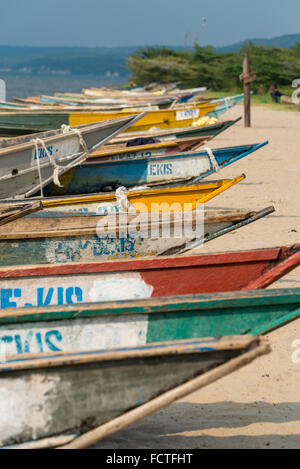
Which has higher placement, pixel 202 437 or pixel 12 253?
pixel 12 253

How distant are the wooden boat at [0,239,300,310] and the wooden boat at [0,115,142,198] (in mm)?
4159

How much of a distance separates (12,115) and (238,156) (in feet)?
18.6

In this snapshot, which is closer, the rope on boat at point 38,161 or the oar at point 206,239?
the oar at point 206,239

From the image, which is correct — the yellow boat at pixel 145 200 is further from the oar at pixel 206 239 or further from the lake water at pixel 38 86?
the lake water at pixel 38 86

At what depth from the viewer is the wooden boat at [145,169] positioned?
8.90 metres

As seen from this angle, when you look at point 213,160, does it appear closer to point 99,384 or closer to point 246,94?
point 99,384

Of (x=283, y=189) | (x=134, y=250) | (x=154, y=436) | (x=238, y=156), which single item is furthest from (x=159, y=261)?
(x=283, y=189)

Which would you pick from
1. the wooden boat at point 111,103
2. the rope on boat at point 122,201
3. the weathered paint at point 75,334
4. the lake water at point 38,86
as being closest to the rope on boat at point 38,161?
the rope on boat at point 122,201

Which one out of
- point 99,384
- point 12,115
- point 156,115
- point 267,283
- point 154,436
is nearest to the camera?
point 99,384

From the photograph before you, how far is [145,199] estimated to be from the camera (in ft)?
24.7

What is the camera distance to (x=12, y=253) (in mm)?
5445

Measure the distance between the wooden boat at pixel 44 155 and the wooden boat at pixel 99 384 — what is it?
538 centimetres

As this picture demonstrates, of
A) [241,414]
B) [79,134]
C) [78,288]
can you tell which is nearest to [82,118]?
[79,134]

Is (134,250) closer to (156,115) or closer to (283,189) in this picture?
(283,189)
